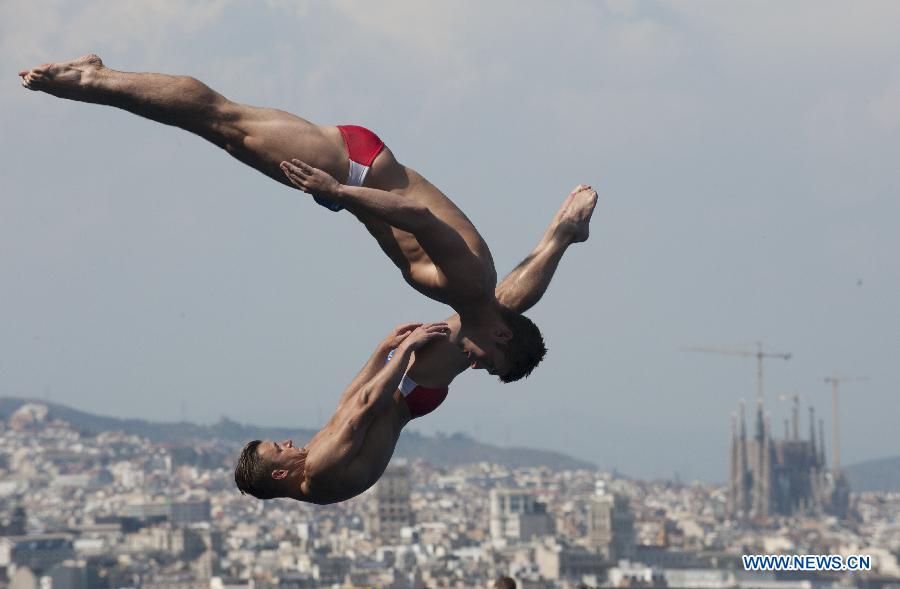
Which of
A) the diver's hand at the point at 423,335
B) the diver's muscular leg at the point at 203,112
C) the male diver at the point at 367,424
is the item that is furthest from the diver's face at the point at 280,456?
the diver's muscular leg at the point at 203,112

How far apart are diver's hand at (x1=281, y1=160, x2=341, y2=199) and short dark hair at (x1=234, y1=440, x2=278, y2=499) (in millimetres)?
1517

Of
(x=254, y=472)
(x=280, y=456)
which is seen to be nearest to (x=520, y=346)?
(x=280, y=456)

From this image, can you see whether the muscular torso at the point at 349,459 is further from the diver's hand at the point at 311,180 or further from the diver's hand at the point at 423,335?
the diver's hand at the point at 311,180

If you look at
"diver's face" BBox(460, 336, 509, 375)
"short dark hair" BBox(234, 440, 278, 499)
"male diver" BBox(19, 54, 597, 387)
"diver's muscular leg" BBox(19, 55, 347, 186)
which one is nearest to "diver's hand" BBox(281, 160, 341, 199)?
"male diver" BBox(19, 54, 597, 387)

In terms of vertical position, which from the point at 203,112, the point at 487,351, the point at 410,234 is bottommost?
the point at 487,351

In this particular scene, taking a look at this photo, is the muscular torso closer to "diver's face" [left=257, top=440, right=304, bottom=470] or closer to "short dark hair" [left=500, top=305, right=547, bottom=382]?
"diver's face" [left=257, top=440, right=304, bottom=470]

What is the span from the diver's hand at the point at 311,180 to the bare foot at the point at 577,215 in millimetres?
2258

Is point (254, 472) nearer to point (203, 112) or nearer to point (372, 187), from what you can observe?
point (372, 187)

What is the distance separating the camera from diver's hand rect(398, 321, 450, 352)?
39.3 ft

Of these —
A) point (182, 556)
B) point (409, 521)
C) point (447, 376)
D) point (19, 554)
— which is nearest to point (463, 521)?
point (409, 521)

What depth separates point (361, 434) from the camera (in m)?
12.1

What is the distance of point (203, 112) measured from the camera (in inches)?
461

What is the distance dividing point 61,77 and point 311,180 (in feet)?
4.93

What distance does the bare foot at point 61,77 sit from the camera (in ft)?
38.0
